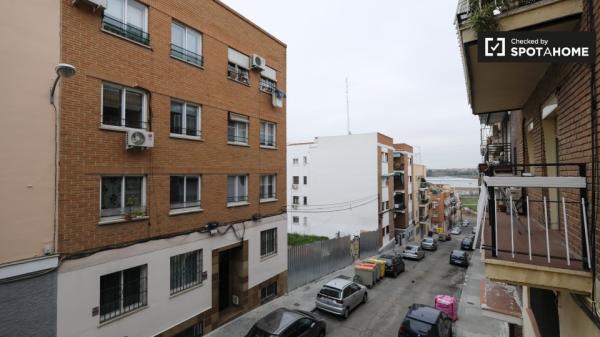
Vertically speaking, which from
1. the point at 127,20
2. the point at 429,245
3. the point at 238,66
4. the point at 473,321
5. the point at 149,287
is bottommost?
the point at 429,245

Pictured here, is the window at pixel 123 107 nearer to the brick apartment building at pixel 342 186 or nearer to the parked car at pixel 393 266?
the parked car at pixel 393 266

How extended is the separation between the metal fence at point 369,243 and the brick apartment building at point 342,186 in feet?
5.29

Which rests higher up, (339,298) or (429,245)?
(339,298)

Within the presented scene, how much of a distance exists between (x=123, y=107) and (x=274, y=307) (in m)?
10.5

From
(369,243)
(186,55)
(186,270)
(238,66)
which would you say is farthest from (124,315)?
(369,243)

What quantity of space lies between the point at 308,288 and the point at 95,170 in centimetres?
→ 1266

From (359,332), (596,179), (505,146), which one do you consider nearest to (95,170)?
(596,179)

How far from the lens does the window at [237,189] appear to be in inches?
496

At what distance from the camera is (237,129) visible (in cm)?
1311

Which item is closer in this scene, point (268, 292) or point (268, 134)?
point (268, 292)

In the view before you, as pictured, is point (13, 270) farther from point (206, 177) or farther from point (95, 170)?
point (206, 177)

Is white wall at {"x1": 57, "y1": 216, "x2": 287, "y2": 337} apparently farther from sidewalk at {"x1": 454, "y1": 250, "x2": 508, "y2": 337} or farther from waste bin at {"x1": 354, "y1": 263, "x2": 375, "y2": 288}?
sidewalk at {"x1": 454, "y1": 250, "x2": 508, "y2": 337}

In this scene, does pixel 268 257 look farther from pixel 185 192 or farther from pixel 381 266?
pixel 381 266

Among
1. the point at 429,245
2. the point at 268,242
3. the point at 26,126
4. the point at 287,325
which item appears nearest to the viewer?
the point at 26,126
